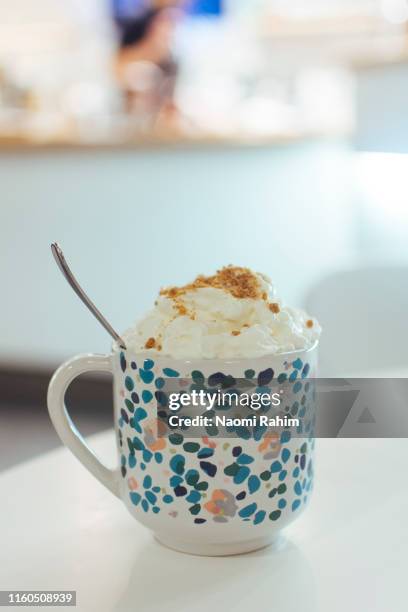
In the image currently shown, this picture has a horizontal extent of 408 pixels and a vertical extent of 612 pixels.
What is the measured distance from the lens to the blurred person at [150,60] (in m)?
3.23

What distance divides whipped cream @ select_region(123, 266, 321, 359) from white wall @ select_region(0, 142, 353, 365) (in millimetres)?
2087

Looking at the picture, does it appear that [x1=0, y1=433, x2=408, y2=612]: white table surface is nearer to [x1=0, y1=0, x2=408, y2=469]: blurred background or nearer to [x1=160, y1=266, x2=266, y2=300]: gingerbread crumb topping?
[x1=160, y1=266, x2=266, y2=300]: gingerbread crumb topping

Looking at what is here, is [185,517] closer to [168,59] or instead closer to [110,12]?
[168,59]

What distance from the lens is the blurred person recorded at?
3230mm

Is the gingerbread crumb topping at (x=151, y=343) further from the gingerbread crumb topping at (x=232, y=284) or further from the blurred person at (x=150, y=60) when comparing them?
the blurred person at (x=150, y=60)

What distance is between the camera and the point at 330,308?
1.30 metres

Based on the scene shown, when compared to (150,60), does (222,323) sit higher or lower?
lower

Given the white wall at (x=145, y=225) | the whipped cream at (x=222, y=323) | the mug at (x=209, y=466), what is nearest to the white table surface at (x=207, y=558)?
the mug at (x=209, y=466)

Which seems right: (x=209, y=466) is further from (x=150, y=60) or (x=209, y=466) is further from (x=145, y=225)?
(x=150, y=60)

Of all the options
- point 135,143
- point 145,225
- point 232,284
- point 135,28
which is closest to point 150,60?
point 135,28

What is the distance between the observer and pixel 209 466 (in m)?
0.59

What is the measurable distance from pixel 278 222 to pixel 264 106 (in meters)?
0.76

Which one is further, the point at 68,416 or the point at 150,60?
the point at 150,60

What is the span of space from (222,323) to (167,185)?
7.22 feet
